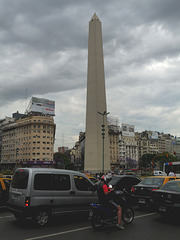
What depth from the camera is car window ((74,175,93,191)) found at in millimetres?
8039

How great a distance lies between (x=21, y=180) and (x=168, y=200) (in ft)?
15.7

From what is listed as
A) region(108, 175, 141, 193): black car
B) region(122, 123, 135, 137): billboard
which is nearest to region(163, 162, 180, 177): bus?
region(108, 175, 141, 193): black car

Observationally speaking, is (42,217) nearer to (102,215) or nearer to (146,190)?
(102,215)

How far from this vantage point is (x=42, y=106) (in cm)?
8862

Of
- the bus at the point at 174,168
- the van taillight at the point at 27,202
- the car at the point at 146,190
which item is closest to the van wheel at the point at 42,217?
the van taillight at the point at 27,202

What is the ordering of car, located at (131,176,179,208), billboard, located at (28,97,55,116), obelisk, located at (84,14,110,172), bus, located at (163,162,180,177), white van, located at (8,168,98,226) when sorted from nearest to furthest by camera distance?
white van, located at (8,168,98,226)
car, located at (131,176,179,208)
bus, located at (163,162,180,177)
obelisk, located at (84,14,110,172)
billboard, located at (28,97,55,116)

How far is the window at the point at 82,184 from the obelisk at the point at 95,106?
3102 cm

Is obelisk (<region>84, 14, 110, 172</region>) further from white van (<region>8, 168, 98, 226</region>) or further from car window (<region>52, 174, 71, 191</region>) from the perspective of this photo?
car window (<region>52, 174, 71, 191</region>)

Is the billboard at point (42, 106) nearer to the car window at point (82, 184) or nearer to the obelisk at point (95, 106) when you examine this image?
the obelisk at point (95, 106)

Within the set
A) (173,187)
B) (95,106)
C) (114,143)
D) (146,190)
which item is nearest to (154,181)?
(146,190)

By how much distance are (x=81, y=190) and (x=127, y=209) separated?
1.66 metres

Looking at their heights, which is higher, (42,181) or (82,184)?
(42,181)

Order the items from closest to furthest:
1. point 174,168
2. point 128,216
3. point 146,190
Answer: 1. point 128,216
2. point 146,190
3. point 174,168

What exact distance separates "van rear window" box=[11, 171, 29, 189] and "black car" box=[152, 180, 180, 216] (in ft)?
14.5
